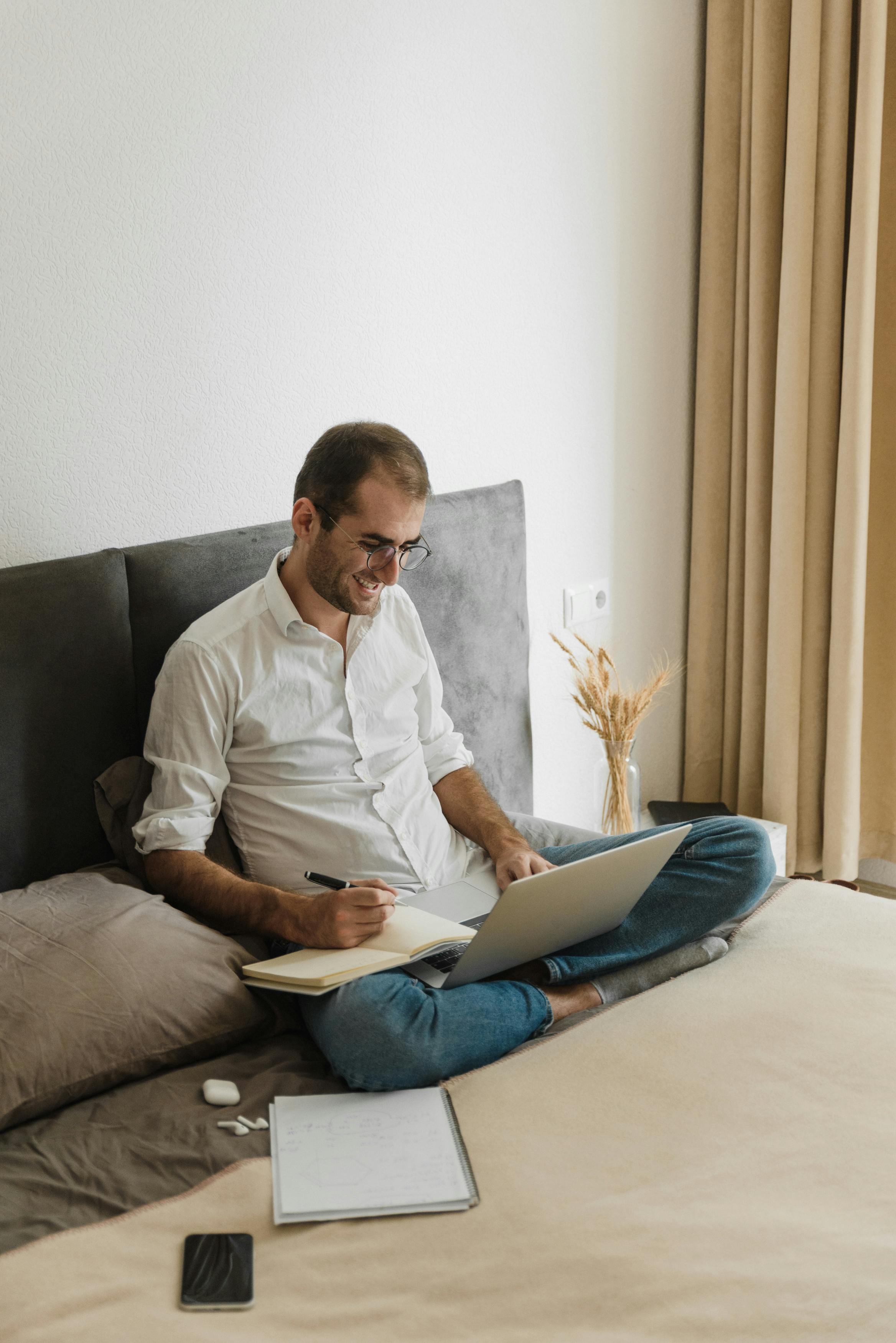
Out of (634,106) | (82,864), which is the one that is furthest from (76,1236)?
(634,106)

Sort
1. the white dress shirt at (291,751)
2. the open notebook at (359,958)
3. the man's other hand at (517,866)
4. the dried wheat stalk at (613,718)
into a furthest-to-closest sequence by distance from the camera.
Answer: the dried wheat stalk at (613,718)
the man's other hand at (517,866)
the white dress shirt at (291,751)
the open notebook at (359,958)

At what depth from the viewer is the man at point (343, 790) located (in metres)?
1.50

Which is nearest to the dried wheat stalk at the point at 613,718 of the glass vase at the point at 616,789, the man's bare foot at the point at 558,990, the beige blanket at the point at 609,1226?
the glass vase at the point at 616,789

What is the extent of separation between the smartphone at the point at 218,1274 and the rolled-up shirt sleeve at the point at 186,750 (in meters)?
0.59

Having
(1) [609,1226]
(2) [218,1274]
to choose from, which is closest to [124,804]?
(2) [218,1274]

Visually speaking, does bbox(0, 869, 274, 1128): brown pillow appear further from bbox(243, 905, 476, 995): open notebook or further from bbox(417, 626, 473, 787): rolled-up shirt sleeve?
bbox(417, 626, 473, 787): rolled-up shirt sleeve

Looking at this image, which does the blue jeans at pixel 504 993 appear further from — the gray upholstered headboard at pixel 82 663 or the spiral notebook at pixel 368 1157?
the gray upholstered headboard at pixel 82 663

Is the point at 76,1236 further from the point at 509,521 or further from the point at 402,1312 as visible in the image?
the point at 509,521

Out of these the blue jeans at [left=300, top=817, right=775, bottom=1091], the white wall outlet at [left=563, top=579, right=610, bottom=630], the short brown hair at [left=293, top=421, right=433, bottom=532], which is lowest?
Answer: the blue jeans at [left=300, top=817, right=775, bottom=1091]

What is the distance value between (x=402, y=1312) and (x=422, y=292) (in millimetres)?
1774

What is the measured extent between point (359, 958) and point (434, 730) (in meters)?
0.63

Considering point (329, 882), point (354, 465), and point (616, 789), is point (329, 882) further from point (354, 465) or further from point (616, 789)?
point (616, 789)

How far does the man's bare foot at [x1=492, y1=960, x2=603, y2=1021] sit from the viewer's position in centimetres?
155

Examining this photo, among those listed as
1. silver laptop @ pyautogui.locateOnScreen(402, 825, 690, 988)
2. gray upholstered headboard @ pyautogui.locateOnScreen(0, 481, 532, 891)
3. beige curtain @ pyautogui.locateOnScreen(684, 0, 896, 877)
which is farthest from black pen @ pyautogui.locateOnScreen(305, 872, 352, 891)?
beige curtain @ pyautogui.locateOnScreen(684, 0, 896, 877)
